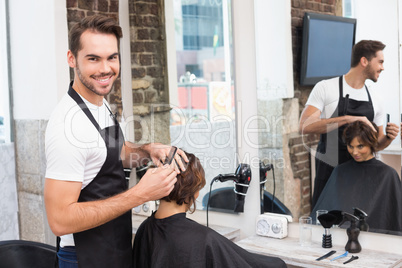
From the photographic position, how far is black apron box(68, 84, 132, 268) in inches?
72.7

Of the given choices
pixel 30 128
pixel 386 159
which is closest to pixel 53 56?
pixel 30 128

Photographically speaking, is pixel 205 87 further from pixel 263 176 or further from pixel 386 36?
pixel 386 36

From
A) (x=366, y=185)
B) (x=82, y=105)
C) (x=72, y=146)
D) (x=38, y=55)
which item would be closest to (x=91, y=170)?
(x=72, y=146)

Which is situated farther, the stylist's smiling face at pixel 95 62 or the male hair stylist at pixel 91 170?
the stylist's smiling face at pixel 95 62

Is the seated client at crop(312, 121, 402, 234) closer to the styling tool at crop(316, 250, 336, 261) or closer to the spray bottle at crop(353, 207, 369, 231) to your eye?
the spray bottle at crop(353, 207, 369, 231)

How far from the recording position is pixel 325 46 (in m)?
2.35

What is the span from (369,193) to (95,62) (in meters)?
1.40

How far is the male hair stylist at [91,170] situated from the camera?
170 cm

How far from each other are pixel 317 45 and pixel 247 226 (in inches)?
42.3

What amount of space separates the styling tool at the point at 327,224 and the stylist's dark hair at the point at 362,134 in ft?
1.19

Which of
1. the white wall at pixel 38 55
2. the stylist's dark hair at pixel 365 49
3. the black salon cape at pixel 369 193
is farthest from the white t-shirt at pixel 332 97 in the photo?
the white wall at pixel 38 55

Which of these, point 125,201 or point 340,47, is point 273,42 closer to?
point 340,47

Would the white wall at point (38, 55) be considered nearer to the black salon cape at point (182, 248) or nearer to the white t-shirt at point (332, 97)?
the black salon cape at point (182, 248)

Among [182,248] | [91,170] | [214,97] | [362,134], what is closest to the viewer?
[91,170]
